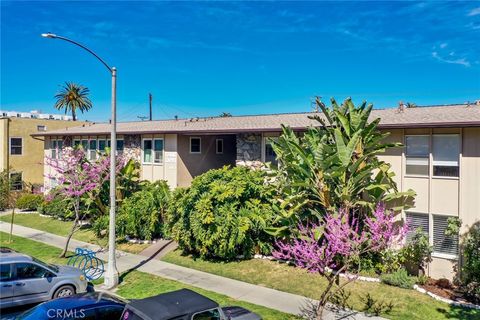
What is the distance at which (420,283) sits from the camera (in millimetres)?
12672

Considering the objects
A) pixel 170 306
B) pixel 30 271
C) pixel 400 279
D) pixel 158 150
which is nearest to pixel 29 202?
pixel 158 150

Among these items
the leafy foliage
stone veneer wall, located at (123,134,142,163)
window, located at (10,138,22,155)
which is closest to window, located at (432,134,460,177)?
the leafy foliage

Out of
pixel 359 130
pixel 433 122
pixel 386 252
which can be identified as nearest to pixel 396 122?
pixel 433 122

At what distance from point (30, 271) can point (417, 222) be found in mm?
13037

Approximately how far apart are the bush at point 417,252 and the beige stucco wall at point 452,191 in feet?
1.10

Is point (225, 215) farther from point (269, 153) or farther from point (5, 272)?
point (5, 272)

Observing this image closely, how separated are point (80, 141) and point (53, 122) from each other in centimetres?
1152

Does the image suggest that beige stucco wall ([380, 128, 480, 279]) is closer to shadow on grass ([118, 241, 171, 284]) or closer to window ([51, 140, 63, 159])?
shadow on grass ([118, 241, 171, 284])

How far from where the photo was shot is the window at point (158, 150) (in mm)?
22056

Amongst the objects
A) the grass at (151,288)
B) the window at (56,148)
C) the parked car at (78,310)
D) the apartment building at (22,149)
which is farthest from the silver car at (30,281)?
the apartment building at (22,149)

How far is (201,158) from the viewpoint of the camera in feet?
74.4

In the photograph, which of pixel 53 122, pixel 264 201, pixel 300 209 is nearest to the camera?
pixel 300 209

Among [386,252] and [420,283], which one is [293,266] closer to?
[386,252]

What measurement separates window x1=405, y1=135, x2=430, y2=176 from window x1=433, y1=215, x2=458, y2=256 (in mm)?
1717
